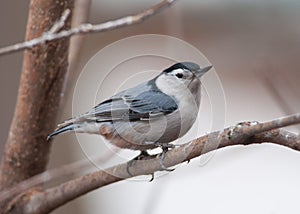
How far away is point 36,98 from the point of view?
60 centimetres

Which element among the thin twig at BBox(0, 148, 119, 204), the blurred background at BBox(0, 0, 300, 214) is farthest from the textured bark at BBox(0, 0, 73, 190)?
the blurred background at BBox(0, 0, 300, 214)

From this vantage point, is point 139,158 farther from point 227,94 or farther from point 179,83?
point 227,94

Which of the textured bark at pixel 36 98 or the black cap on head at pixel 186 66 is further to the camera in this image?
the textured bark at pixel 36 98

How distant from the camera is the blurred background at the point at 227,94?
110cm

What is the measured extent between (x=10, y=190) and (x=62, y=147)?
2.13ft

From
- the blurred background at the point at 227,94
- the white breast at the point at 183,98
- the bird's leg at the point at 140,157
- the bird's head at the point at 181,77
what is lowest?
the blurred background at the point at 227,94

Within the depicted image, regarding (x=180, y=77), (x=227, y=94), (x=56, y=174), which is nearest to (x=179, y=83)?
(x=180, y=77)

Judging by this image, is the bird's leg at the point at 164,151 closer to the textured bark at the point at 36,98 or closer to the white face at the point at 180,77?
the white face at the point at 180,77

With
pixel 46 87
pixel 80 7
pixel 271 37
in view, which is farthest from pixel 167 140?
pixel 271 37

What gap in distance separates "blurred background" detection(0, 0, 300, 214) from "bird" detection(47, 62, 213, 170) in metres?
0.47

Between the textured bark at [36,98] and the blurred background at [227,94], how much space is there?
37 cm

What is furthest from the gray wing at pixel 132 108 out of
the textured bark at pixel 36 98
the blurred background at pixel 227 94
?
the blurred background at pixel 227 94

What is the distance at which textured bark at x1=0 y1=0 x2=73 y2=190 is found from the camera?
1.92 feet

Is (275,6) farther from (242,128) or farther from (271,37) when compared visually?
(242,128)
